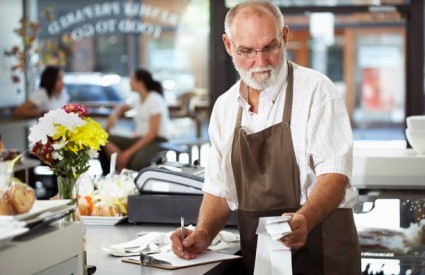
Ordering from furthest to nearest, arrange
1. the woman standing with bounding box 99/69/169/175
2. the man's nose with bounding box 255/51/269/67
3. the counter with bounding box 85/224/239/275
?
the woman standing with bounding box 99/69/169/175 < the man's nose with bounding box 255/51/269/67 < the counter with bounding box 85/224/239/275

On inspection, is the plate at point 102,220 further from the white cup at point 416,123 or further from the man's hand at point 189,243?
the white cup at point 416,123

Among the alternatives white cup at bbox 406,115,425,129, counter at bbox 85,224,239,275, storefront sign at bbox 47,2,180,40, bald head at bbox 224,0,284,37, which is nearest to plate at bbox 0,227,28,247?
counter at bbox 85,224,239,275

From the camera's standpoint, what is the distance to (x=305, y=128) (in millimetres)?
2959

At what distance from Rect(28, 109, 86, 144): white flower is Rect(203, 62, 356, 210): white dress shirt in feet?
2.19

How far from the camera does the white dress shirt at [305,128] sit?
293cm

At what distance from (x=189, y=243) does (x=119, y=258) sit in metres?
0.25

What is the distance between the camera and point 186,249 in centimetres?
295

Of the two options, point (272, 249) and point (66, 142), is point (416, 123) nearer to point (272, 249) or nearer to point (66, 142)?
point (272, 249)

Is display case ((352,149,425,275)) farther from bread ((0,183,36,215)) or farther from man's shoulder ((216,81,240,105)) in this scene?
bread ((0,183,36,215))

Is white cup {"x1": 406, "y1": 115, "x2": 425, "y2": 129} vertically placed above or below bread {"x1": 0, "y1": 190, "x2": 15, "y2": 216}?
above

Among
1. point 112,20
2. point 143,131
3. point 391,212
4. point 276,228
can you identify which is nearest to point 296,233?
point 276,228

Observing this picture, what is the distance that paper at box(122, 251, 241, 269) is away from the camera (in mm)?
2857

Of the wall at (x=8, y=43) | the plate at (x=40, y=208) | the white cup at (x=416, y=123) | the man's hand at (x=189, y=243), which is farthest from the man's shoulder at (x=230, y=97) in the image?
the wall at (x=8, y=43)

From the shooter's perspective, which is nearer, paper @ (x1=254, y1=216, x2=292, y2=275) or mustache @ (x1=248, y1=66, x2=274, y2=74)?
paper @ (x1=254, y1=216, x2=292, y2=275)
